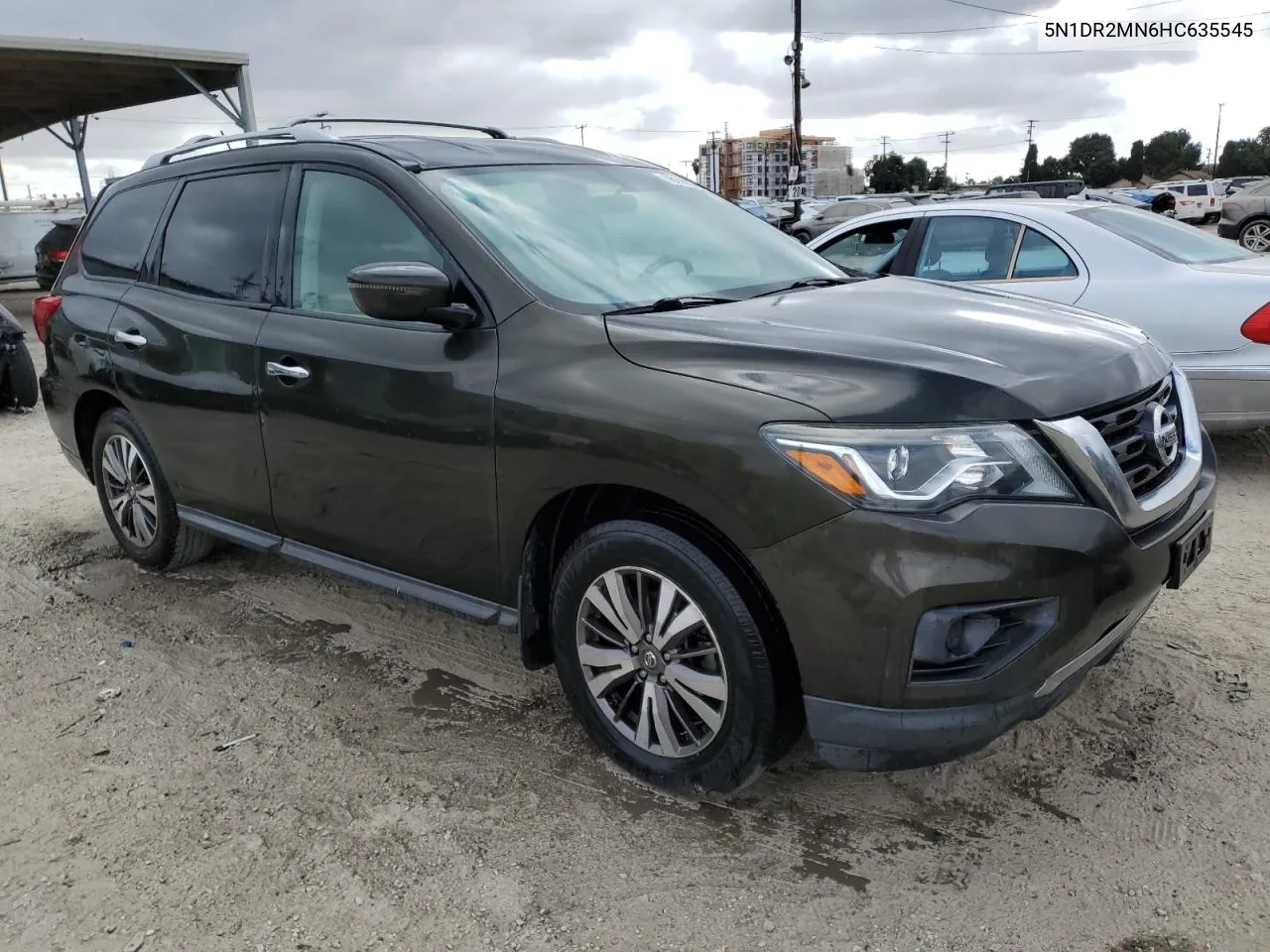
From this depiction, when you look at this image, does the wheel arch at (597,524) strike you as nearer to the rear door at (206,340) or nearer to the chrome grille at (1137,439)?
the chrome grille at (1137,439)

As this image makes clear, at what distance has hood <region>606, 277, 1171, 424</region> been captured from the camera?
2.31 metres

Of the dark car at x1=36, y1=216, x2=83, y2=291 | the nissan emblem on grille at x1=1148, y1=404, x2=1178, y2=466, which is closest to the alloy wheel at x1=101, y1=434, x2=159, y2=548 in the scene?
the nissan emblem on grille at x1=1148, y1=404, x2=1178, y2=466

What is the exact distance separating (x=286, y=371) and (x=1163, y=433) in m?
2.70

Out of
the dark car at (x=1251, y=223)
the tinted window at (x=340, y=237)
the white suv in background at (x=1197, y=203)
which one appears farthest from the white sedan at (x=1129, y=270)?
the white suv in background at (x=1197, y=203)

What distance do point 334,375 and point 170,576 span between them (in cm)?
201

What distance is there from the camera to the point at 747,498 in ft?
7.73

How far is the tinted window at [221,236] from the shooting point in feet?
12.2

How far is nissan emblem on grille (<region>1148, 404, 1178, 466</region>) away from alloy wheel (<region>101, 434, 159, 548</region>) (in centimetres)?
388

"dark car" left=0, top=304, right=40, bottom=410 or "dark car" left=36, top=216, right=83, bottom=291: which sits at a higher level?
"dark car" left=36, top=216, right=83, bottom=291

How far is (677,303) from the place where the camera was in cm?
297

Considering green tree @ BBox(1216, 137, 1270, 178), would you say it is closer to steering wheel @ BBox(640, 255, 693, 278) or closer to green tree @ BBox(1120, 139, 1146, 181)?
green tree @ BBox(1120, 139, 1146, 181)

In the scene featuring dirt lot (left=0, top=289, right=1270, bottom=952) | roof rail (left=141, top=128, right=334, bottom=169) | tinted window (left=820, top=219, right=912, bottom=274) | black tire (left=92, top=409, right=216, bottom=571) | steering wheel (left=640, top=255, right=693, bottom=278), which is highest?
roof rail (left=141, top=128, right=334, bottom=169)

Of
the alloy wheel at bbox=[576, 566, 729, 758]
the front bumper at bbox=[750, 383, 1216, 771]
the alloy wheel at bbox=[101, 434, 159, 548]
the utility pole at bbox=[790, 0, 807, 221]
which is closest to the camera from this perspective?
the front bumper at bbox=[750, 383, 1216, 771]

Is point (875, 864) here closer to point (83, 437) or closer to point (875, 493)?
point (875, 493)
